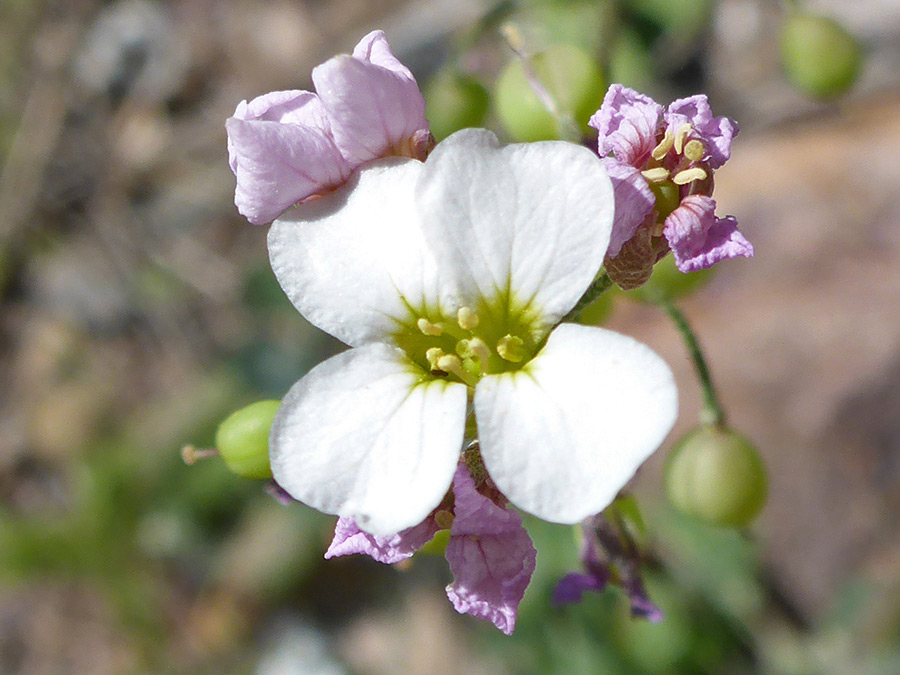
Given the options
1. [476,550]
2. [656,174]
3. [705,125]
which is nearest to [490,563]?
[476,550]

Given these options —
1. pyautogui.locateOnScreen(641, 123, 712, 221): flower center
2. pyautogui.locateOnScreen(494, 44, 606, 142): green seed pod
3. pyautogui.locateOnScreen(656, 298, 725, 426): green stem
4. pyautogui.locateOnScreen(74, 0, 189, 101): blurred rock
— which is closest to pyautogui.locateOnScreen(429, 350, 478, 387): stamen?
pyautogui.locateOnScreen(641, 123, 712, 221): flower center

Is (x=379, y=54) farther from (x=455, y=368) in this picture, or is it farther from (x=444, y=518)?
(x=444, y=518)

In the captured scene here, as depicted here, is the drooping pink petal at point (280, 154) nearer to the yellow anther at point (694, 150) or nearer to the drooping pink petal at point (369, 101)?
the drooping pink petal at point (369, 101)

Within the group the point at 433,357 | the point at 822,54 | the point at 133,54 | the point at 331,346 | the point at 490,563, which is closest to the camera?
the point at 490,563

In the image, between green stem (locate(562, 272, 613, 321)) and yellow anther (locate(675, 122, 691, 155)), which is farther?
green stem (locate(562, 272, 613, 321))

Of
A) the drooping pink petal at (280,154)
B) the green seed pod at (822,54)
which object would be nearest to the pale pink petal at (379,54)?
the drooping pink petal at (280,154)

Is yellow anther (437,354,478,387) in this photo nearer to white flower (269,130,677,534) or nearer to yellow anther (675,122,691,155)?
white flower (269,130,677,534)

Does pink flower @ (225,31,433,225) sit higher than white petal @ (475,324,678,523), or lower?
higher
